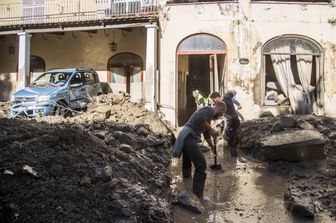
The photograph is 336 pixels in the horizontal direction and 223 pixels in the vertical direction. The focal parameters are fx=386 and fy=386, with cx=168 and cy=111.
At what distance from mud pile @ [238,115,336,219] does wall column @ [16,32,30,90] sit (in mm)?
10035

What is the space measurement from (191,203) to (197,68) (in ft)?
40.6

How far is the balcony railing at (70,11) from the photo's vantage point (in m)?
16.1

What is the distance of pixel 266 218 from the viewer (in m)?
6.02

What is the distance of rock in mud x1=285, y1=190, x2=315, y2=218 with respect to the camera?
5.98m

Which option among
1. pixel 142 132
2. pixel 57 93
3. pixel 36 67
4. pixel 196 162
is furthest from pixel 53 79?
pixel 196 162

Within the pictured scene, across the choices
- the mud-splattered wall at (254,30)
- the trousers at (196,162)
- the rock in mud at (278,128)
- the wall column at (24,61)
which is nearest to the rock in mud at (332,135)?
the rock in mud at (278,128)

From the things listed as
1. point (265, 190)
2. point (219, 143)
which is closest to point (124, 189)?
point (265, 190)

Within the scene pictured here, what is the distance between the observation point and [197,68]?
1802 cm

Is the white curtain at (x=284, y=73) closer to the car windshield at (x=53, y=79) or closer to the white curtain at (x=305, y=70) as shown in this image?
the white curtain at (x=305, y=70)

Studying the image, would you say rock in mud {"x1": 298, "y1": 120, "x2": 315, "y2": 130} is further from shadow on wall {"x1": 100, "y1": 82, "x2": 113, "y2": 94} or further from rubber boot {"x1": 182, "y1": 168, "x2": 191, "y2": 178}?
shadow on wall {"x1": 100, "y1": 82, "x2": 113, "y2": 94}

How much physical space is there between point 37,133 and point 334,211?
5.28m

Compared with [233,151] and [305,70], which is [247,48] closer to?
[305,70]

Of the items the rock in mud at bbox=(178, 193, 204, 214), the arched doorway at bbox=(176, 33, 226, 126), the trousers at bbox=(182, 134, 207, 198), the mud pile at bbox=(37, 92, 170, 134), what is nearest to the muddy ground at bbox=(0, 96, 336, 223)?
the rock in mud at bbox=(178, 193, 204, 214)

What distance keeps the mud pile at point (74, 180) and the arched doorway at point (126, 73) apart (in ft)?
30.6
